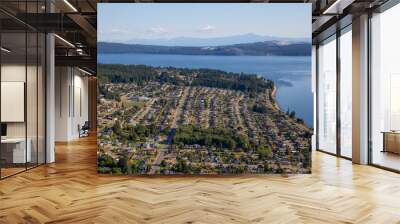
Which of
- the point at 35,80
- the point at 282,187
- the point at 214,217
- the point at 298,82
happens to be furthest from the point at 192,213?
the point at 35,80

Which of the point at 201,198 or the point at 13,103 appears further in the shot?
the point at 13,103

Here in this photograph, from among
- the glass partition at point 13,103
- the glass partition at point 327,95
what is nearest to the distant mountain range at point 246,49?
the glass partition at point 13,103

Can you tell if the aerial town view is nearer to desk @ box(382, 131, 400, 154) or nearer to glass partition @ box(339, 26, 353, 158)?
desk @ box(382, 131, 400, 154)

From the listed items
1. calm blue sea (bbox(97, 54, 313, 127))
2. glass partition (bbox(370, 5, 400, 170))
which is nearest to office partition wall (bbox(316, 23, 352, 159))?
glass partition (bbox(370, 5, 400, 170))

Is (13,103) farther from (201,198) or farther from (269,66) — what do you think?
(269,66)

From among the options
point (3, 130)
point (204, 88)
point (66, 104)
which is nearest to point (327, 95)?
point (204, 88)

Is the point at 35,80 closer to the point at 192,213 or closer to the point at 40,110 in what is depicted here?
the point at 40,110

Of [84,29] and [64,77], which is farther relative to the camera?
[64,77]
